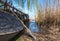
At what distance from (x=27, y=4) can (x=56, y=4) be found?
2090mm

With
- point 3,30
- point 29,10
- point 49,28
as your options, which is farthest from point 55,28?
point 3,30

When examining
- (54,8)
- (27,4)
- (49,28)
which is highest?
(27,4)

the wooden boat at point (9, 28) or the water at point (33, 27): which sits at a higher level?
the wooden boat at point (9, 28)

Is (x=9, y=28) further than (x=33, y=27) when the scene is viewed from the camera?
No

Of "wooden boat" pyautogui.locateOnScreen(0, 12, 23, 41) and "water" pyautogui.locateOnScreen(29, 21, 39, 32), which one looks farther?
"water" pyautogui.locateOnScreen(29, 21, 39, 32)

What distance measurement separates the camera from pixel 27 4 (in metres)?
5.71

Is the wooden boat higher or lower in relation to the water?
higher

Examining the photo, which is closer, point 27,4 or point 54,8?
point 27,4

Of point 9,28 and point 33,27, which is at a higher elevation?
point 9,28

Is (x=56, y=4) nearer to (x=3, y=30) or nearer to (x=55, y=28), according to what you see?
(x=55, y=28)

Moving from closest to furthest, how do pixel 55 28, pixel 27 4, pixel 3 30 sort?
pixel 3 30
pixel 27 4
pixel 55 28

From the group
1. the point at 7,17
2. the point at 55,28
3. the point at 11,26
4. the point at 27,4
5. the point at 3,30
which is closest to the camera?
the point at 3,30

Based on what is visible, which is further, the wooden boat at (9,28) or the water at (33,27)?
the water at (33,27)

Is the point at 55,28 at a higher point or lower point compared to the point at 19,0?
lower
